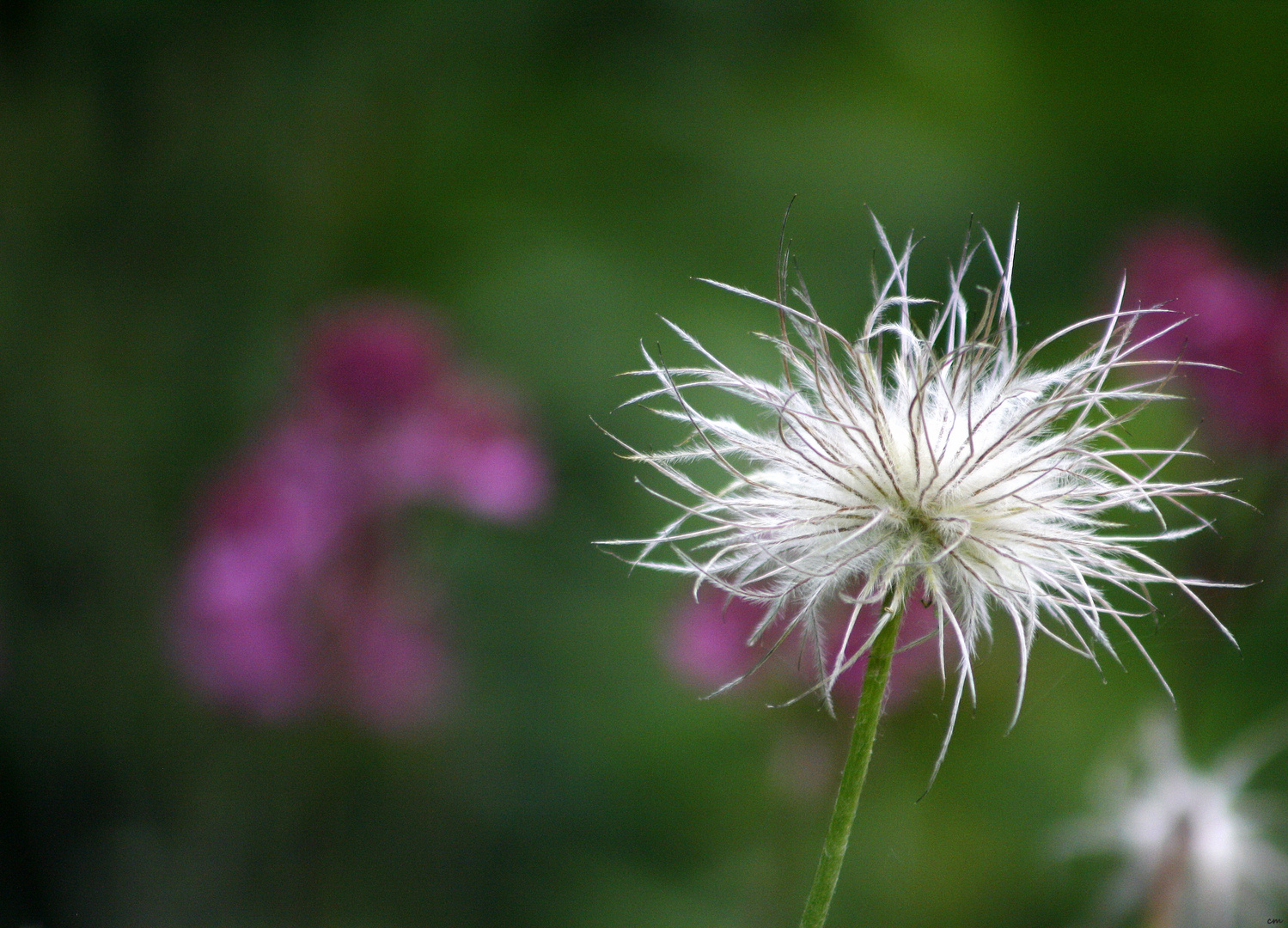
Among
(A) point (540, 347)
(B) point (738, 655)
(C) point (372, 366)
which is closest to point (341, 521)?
(C) point (372, 366)

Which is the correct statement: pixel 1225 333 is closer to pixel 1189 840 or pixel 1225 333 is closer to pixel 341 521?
pixel 1189 840

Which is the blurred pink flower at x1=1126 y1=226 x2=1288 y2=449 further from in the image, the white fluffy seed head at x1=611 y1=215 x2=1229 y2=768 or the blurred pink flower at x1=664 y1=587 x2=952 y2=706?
the white fluffy seed head at x1=611 y1=215 x2=1229 y2=768

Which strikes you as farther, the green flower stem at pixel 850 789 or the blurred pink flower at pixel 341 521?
the blurred pink flower at pixel 341 521

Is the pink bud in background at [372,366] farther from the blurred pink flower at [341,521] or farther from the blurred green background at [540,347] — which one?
the blurred green background at [540,347]

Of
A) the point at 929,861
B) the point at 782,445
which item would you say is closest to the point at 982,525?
the point at 782,445

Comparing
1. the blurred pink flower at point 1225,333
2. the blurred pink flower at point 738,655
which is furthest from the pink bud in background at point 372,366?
the blurred pink flower at point 1225,333

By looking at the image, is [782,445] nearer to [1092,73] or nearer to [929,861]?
[929,861]
